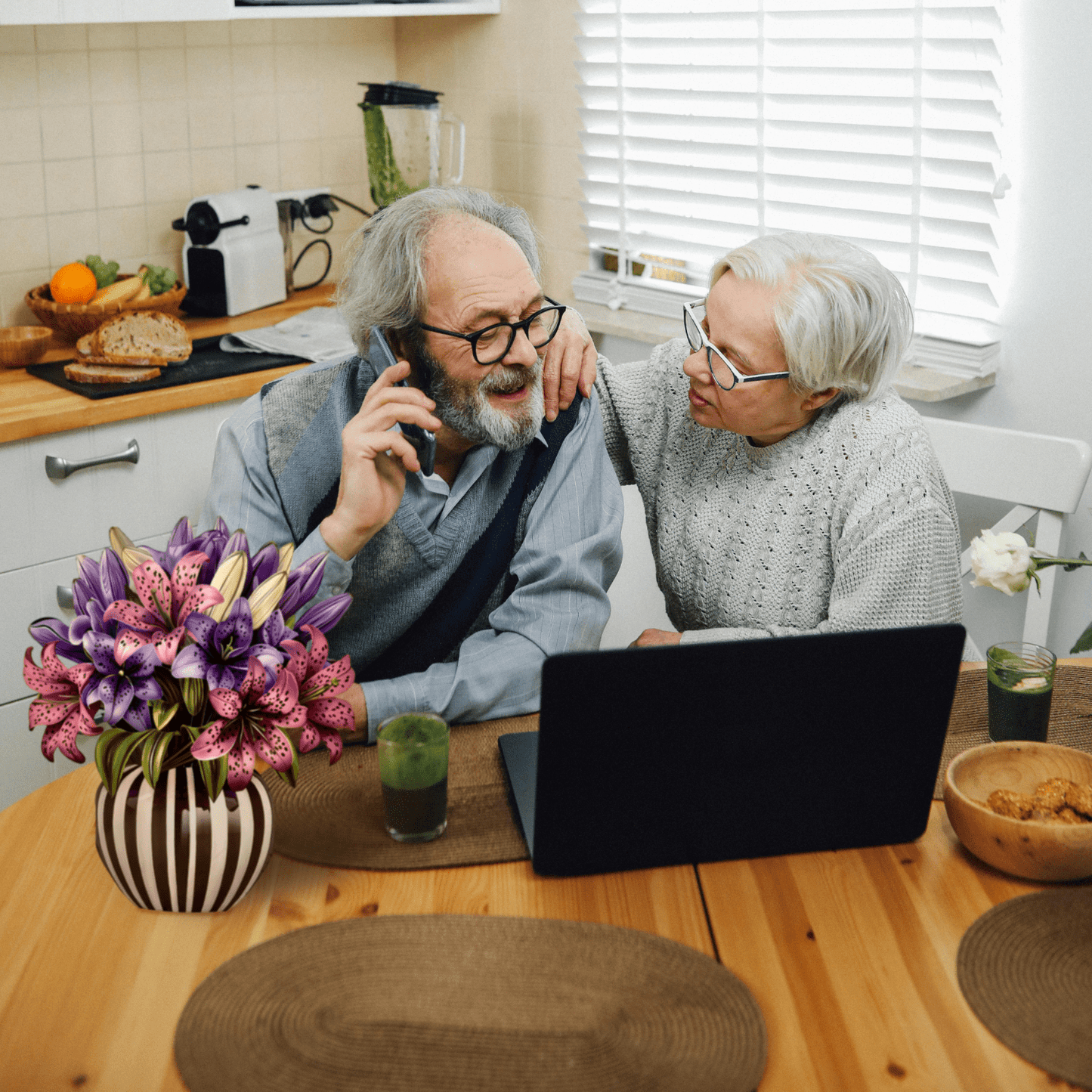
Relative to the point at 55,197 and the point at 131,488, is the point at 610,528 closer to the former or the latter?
the point at 131,488

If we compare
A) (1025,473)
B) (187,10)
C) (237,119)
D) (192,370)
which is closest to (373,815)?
(1025,473)

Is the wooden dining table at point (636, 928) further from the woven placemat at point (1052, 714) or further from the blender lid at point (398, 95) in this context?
the blender lid at point (398, 95)

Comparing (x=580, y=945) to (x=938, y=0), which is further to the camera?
(x=938, y=0)

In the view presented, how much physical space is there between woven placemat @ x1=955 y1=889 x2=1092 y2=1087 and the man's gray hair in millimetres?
978

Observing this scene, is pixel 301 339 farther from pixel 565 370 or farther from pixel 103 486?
pixel 565 370

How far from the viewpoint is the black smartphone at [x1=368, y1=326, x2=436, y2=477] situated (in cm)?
151

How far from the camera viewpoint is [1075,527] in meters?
2.12

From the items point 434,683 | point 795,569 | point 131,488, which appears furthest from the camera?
point 131,488

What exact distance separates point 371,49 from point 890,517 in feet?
7.49

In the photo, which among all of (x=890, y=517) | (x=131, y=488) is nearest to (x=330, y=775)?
(x=890, y=517)

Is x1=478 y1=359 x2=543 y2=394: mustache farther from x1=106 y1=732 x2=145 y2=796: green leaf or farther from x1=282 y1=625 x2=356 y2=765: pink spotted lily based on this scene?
x1=106 y1=732 x2=145 y2=796: green leaf

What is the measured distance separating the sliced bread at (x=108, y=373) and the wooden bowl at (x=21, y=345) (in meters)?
0.14

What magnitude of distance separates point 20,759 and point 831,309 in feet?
5.70

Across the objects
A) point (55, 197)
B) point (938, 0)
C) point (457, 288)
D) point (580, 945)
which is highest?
point (938, 0)
